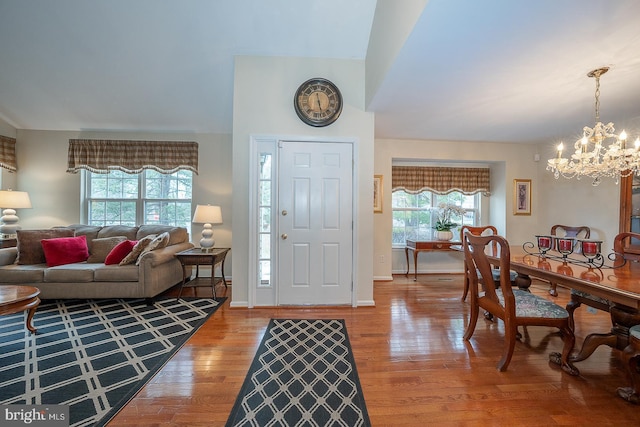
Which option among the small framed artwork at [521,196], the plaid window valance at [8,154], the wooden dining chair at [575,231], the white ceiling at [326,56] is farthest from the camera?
the small framed artwork at [521,196]

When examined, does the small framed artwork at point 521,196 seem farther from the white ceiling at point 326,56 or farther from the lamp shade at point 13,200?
the lamp shade at point 13,200

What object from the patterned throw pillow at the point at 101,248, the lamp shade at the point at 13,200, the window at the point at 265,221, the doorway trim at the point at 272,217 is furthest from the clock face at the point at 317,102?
the lamp shade at the point at 13,200

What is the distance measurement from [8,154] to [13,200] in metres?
0.90

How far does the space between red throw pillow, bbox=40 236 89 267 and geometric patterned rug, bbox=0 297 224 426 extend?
0.51 m

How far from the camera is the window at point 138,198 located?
4332 millimetres

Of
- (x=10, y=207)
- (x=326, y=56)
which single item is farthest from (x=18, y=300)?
(x=326, y=56)

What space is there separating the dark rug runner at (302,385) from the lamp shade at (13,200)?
4235mm

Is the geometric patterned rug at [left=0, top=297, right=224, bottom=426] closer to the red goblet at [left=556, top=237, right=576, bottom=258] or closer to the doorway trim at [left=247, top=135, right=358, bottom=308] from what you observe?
the doorway trim at [left=247, top=135, right=358, bottom=308]

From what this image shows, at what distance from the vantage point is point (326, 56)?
3059 millimetres

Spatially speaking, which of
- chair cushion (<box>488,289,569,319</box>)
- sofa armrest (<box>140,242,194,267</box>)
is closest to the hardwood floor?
chair cushion (<box>488,289,569,319</box>)

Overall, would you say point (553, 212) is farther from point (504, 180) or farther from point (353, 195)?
point (353, 195)

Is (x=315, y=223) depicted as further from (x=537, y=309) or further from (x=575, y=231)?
(x=575, y=231)

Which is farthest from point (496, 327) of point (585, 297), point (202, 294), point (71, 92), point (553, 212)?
point (71, 92)

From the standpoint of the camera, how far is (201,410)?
149 cm
